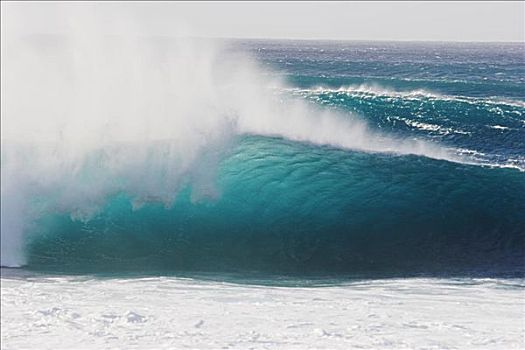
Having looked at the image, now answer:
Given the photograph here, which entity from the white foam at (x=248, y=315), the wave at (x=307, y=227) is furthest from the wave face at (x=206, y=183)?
the white foam at (x=248, y=315)

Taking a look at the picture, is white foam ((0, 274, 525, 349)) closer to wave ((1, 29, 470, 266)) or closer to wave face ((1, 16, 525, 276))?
wave face ((1, 16, 525, 276))

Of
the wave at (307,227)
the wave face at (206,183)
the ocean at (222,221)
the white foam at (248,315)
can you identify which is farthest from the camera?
the wave face at (206,183)

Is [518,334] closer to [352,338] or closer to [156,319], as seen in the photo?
[352,338]

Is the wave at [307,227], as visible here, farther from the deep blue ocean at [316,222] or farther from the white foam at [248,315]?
the white foam at [248,315]

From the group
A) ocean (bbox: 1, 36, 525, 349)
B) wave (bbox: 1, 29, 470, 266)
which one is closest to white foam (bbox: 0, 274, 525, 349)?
ocean (bbox: 1, 36, 525, 349)

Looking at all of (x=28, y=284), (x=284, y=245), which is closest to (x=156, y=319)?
(x=28, y=284)

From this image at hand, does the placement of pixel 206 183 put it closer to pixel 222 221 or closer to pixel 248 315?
pixel 222 221

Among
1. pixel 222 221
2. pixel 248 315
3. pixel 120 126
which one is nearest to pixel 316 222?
pixel 222 221
